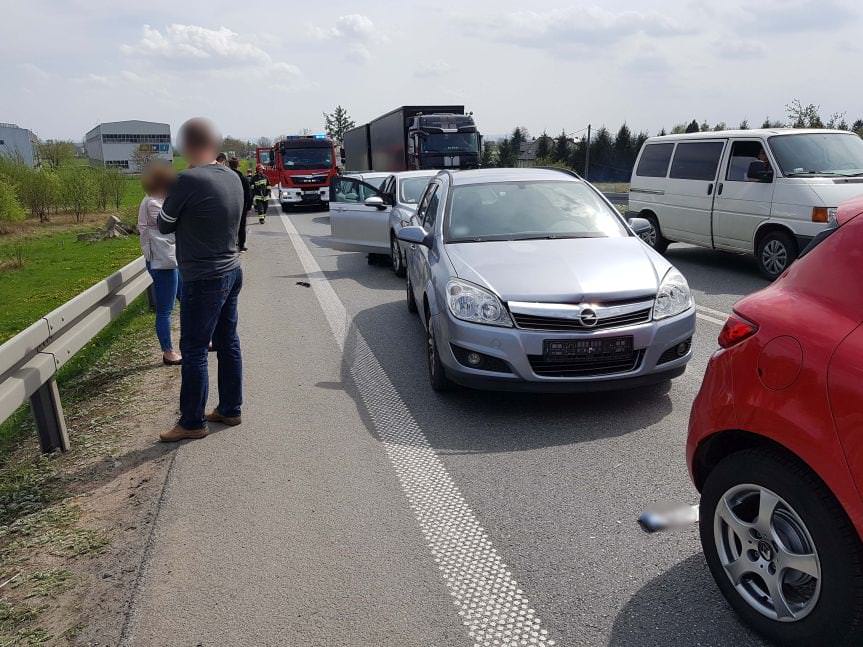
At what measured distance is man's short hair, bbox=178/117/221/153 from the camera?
4746 millimetres

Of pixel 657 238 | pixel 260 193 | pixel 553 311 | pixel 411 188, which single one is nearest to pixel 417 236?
pixel 553 311

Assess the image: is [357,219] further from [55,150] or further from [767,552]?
[55,150]

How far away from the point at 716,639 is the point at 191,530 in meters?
2.46

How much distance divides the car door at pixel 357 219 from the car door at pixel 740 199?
16.5ft

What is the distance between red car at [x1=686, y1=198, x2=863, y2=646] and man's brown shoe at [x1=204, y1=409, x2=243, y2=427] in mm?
3249

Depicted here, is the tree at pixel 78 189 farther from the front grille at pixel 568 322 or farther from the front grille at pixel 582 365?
the front grille at pixel 582 365

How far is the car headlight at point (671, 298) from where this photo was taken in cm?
502

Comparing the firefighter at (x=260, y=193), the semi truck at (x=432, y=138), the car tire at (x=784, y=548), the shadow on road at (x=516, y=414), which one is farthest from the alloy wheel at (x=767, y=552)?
the semi truck at (x=432, y=138)

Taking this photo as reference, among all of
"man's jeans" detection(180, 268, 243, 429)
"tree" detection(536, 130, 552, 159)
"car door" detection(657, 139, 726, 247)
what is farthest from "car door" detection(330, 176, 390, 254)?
"tree" detection(536, 130, 552, 159)

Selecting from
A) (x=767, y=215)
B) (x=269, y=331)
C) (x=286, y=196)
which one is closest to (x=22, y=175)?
(x=286, y=196)

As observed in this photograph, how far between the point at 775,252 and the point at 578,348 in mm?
6217

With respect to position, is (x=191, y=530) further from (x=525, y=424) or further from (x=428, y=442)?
(x=525, y=424)

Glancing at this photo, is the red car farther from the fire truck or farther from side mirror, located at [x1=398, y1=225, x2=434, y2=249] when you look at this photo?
the fire truck

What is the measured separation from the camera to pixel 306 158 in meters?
27.9
